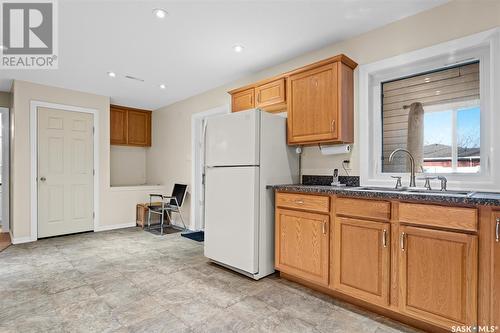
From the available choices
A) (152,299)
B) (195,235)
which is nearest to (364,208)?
(152,299)

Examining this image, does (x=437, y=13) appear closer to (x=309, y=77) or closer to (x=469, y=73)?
(x=469, y=73)

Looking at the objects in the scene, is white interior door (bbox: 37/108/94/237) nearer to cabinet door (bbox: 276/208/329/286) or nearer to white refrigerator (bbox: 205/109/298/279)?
white refrigerator (bbox: 205/109/298/279)

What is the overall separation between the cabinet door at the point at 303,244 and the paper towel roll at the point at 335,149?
77cm

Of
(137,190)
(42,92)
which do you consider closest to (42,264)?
(137,190)

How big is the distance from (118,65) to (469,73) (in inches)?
150

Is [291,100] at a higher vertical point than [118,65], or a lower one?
lower

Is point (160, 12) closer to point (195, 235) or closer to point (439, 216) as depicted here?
point (439, 216)

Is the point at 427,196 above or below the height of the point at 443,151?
below

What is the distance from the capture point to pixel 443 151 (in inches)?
92.4

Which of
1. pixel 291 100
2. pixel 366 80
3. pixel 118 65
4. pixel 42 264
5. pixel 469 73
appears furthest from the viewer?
pixel 118 65

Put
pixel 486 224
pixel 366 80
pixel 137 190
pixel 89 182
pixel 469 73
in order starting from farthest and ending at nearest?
pixel 137 190 → pixel 89 182 → pixel 366 80 → pixel 469 73 → pixel 486 224

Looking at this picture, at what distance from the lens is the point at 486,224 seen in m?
1.58

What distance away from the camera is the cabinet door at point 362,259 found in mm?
1981

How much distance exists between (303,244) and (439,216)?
3.72ft
